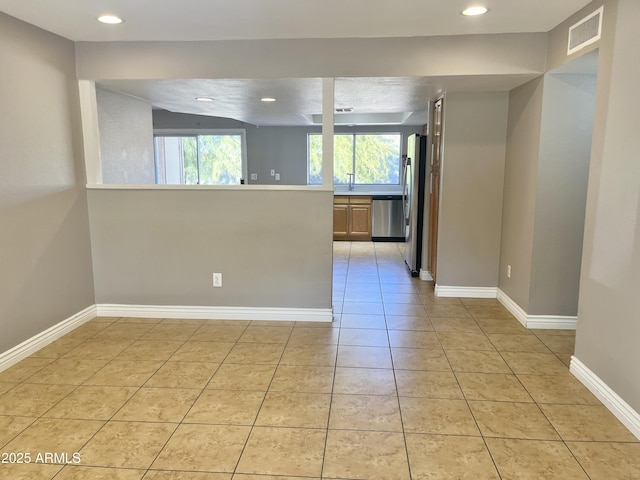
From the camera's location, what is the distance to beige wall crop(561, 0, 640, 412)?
213 centimetres

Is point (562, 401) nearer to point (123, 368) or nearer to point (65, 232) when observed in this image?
point (123, 368)

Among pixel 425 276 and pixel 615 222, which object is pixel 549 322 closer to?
pixel 615 222

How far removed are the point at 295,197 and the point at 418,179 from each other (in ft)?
6.94

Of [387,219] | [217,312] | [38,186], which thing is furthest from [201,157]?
[38,186]

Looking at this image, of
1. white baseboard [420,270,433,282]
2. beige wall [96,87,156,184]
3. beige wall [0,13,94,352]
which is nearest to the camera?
beige wall [0,13,94,352]

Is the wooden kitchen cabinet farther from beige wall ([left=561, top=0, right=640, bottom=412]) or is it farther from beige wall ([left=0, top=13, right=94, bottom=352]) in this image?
beige wall ([left=561, top=0, right=640, bottom=412])

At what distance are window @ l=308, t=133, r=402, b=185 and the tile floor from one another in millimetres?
4908

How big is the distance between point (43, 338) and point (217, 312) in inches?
49.9

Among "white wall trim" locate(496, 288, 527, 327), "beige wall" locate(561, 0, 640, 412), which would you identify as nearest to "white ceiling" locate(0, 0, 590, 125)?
"beige wall" locate(561, 0, 640, 412)

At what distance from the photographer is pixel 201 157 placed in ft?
26.7

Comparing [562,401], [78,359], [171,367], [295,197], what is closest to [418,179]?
[295,197]

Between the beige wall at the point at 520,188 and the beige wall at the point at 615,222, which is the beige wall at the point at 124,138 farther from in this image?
the beige wall at the point at 615,222

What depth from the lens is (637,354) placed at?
209 cm

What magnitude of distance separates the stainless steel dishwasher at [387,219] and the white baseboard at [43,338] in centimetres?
489
